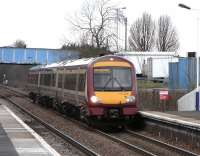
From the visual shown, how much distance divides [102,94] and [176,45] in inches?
3337

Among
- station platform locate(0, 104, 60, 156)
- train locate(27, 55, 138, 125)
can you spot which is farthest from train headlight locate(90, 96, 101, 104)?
station platform locate(0, 104, 60, 156)

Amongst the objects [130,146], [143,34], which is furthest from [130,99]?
[143,34]

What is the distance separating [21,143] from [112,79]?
20.0ft

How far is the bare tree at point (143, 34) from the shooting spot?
103738 mm

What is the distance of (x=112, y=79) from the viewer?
2166 centimetres

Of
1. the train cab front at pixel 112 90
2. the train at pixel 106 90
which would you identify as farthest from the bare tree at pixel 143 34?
the train cab front at pixel 112 90

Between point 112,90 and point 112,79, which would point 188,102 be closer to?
point 112,79

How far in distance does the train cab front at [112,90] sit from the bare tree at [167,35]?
271ft

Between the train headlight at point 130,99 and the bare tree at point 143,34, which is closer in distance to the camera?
the train headlight at point 130,99

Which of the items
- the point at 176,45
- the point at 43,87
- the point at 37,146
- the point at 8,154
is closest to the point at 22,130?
the point at 37,146

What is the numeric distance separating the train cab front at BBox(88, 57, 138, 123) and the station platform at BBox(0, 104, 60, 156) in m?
2.77

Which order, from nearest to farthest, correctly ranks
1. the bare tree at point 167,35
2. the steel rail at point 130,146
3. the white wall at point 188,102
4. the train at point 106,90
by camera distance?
the steel rail at point 130,146 → the train at point 106,90 → the white wall at point 188,102 → the bare tree at point 167,35

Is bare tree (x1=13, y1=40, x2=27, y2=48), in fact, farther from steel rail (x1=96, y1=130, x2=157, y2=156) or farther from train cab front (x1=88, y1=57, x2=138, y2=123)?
steel rail (x1=96, y1=130, x2=157, y2=156)

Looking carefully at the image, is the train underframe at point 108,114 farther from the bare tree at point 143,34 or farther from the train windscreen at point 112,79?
the bare tree at point 143,34
